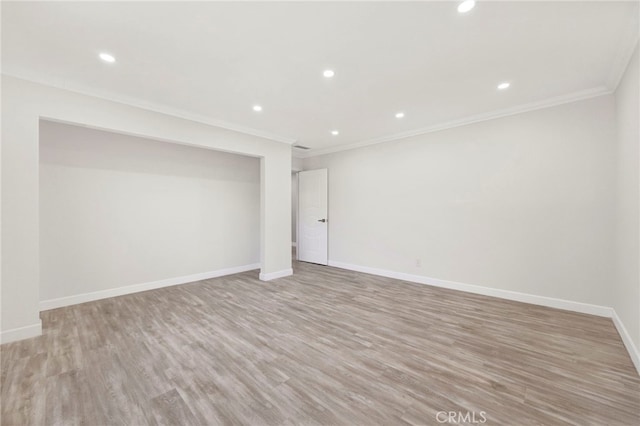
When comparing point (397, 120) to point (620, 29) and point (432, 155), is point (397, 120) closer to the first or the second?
point (432, 155)

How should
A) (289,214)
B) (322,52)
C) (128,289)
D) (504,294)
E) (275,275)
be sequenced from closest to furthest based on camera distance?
(322,52) < (504,294) < (128,289) < (275,275) < (289,214)

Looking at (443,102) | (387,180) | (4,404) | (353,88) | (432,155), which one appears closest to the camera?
(4,404)

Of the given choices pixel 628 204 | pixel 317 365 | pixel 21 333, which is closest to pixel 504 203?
pixel 628 204

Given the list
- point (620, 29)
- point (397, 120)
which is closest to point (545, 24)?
point (620, 29)

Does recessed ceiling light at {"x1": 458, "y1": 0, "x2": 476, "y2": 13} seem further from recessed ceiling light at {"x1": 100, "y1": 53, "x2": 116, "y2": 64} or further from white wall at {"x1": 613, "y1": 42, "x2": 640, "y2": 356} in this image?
recessed ceiling light at {"x1": 100, "y1": 53, "x2": 116, "y2": 64}

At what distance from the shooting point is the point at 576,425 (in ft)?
4.94

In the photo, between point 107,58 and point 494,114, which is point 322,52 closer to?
point 107,58

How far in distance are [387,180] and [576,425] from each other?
387 centimetres

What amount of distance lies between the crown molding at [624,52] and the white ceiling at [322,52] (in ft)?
0.03

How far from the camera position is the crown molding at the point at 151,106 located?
261 cm

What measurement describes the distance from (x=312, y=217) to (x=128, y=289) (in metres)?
3.70

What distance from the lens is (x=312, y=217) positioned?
607 cm

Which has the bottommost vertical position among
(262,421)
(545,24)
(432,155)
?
(262,421)

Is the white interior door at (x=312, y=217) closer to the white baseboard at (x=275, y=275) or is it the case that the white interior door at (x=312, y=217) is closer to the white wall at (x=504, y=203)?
the white wall at (x=504, y=203)
